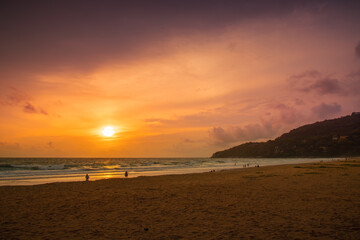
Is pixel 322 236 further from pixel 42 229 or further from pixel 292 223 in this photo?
pixel 42 229

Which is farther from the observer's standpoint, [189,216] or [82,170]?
[82,170]

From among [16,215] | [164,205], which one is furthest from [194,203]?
[16,215]

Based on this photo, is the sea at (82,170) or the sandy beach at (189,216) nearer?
the sandy beach at (189,216)

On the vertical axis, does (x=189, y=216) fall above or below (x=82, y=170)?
above

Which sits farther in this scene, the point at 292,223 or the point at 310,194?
the point at 310,194

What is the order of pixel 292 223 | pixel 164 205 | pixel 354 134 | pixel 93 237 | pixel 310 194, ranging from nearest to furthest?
pixel 93 237
pixel 292 223
pixel 164 205
pixel 310 194
pixel 354 134

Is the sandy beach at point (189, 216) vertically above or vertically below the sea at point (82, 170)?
above

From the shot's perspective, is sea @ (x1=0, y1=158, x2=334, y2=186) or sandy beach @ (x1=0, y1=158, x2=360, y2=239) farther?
sea @ (x1=0, y1=158, x2=334, y2=186)

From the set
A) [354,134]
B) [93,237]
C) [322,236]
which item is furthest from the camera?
[354,134]

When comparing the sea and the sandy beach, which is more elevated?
the sandy beach

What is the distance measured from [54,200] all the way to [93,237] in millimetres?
8448

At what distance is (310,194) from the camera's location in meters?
14.3

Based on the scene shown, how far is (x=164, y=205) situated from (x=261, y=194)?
6.12 metres

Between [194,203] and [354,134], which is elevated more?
[354,134]
